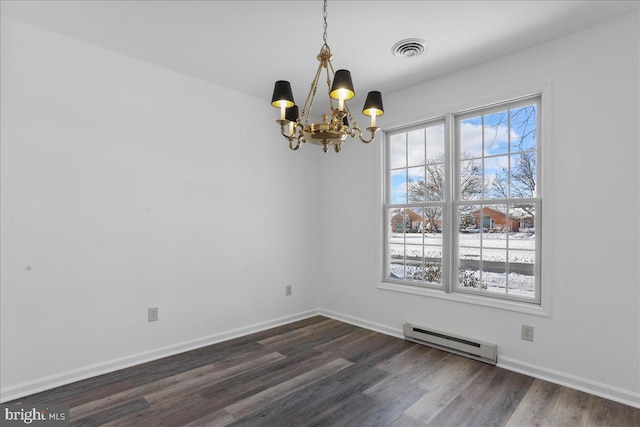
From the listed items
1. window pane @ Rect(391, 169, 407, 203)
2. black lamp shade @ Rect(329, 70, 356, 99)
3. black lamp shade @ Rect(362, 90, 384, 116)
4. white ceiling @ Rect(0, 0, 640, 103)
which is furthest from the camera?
window pane @ Rect(391, 169, 407, 203)

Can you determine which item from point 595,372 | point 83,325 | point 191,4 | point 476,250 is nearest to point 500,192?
point 476,250

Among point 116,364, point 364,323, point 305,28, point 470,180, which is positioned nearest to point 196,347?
point 116,364

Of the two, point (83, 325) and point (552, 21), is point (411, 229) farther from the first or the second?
point (83, 325)

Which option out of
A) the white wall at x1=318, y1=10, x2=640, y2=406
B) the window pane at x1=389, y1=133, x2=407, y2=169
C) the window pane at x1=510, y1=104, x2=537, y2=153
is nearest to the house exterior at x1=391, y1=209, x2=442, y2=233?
the window pane at x1=389, y1=133, x2=407, y2=169

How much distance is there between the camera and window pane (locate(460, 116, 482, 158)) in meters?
3.17

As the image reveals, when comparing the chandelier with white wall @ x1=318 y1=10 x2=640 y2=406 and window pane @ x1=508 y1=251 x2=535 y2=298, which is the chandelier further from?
window pane @ x1=508 y1=251 x2=535 y2=298

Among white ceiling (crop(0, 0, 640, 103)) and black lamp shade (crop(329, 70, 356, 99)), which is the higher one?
white ceiling (crop(0, 0, 640, 103))

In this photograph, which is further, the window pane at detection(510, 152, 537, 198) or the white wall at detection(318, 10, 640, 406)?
the window pane at detection(510, 152, 537, 198)

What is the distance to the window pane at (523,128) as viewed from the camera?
112 inches

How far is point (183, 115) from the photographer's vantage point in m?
3.27

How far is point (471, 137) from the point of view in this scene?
322 centimetres

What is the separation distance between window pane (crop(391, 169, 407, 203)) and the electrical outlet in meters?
1.64

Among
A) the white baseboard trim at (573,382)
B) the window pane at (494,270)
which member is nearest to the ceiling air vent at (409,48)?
the window pane at (494,270)

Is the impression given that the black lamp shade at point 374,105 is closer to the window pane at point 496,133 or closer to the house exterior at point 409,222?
the window pane at point 496,133
